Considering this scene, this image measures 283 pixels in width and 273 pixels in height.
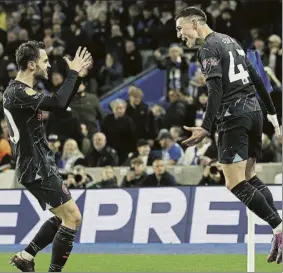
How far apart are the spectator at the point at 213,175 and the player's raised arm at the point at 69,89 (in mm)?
6494

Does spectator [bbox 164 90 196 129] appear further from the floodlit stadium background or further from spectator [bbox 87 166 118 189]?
spectator [bbox 87 166 118 189]

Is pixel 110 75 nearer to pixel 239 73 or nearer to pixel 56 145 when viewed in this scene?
pixel 56 145

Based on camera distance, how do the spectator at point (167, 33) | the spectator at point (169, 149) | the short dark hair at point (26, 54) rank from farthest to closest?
the spectator at point (167, 33) < the spectator at point (169, 149) < the short dark hair at point (26, 54)

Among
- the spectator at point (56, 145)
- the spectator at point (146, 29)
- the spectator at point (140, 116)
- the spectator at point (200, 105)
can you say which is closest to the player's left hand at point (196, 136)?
the spectator at point (200, 105)

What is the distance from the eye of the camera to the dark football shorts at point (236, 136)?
10.3 metres

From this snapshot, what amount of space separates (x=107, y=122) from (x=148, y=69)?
4.18 m

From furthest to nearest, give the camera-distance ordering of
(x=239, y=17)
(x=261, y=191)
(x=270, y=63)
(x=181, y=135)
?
(x=239, y=17) → (x=270, y=63) → (x=181, y=135) → (x=261, y=191)

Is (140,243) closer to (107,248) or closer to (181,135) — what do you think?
(107,248)

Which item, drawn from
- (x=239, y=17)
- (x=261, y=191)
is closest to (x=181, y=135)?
(x=239, y=17)

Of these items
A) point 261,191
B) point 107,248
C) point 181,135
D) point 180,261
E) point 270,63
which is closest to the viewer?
point 261,191

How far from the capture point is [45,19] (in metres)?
25.7

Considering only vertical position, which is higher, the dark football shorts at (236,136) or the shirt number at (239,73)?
the shirt number at (239,73)

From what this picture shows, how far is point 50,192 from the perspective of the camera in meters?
9.98

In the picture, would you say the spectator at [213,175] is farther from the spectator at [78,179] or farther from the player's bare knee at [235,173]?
the player's bare knee at [235,173]
